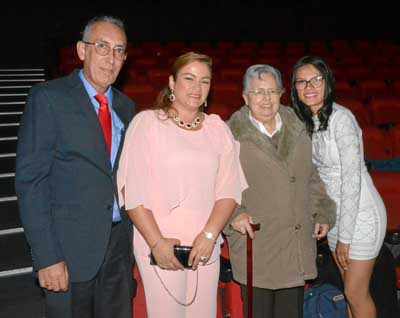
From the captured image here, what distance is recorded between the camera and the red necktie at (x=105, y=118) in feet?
5.17

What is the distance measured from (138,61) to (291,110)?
4628 millimetres

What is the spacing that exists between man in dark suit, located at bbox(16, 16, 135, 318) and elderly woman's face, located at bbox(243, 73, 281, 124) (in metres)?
0.49

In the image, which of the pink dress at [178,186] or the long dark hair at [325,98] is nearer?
the pink dress at [178,186]

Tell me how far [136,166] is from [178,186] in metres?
0.16

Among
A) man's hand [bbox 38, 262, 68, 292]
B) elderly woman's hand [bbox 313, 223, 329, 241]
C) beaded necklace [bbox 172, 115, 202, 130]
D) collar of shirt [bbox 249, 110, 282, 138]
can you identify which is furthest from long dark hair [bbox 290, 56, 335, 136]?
Result: man's hand [bbox 38, 262, 68, 292]

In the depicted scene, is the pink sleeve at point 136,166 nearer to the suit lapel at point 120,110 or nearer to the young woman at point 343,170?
the suit lapel at point 120,110

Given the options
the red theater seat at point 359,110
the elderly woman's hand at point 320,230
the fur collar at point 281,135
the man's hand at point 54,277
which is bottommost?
the man's hand at point 54,277

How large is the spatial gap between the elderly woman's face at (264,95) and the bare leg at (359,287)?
70cm

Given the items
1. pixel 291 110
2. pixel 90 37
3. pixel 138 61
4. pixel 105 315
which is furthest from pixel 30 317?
pixel 138 61

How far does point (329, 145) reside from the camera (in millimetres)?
1747

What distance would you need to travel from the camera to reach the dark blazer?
1.41 metres

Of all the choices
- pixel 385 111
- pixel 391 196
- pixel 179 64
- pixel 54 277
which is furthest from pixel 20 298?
pixel 385 111

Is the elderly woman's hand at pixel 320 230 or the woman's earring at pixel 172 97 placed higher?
the woman's earring at pixel 172 97

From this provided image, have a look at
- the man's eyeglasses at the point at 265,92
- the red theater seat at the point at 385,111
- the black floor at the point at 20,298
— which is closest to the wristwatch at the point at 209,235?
the man's eyeglasses at the point at 265,92
